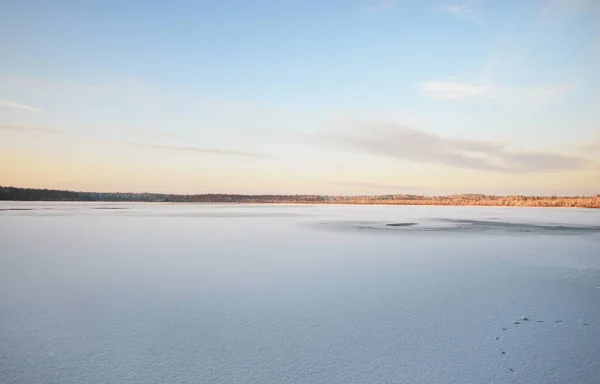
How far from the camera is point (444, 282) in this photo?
16.8ft

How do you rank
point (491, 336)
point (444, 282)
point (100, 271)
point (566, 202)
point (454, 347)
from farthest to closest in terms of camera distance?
point (566, 202) < point (100, 271) < point (444, 282) < point (491, 336) < point (454, 347)

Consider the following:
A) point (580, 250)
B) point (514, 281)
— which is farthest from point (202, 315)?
point (580, 250)

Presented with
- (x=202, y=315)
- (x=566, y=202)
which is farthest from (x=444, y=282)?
(x=566, y=202)

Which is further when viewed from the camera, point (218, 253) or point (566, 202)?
point (566, 202)

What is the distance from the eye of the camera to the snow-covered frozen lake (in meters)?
2.51

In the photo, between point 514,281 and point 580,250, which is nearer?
point 514,281

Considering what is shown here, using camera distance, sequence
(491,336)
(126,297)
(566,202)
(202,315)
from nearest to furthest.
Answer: (491,336)
(202,315)
(126,297)
(566,202)

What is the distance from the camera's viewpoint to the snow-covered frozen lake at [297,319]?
251 cm

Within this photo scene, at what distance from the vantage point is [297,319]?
352cm

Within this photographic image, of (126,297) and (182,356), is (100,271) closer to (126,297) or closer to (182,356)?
(126,297)

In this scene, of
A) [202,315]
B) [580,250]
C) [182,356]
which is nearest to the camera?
[182,356]

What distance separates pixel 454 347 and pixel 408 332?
0.40m

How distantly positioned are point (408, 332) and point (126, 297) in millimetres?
2952

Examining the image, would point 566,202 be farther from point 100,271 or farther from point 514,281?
point 100,271
